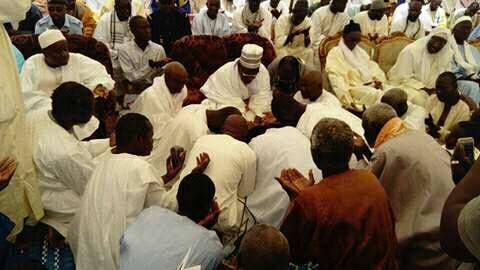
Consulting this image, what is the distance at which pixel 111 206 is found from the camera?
2521 mm

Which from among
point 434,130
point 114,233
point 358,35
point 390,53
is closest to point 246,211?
point 114,233

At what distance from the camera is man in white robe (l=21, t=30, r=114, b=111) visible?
4.27 meters

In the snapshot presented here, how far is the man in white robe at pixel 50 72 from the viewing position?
4.27m

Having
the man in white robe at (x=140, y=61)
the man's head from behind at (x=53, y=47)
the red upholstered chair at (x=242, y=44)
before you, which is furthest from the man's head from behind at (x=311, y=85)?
the man's head from behind at (x=53, y=47)

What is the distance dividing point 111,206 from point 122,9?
4.04 m

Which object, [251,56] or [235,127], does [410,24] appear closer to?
[251,56]

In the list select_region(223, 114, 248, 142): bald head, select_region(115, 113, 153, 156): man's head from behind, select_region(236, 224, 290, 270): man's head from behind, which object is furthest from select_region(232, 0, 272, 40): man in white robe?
select_region(236, 224, 290, 270): man's head from behind

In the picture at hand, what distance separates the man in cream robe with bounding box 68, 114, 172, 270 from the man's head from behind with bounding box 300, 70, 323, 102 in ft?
7.77

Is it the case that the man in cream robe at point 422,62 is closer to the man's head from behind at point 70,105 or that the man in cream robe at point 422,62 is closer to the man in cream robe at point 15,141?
the man's head from behind at point 70,105

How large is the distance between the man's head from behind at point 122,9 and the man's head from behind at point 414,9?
425cm

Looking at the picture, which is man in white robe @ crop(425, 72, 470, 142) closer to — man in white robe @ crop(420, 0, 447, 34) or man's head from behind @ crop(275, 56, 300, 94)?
man's head from behind @ crop(275, 56, 300, 94)

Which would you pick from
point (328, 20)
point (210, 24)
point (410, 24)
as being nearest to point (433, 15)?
point (410, 24)

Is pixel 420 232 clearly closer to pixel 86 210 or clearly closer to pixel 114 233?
pixel 114 233

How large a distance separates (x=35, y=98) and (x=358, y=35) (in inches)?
148
